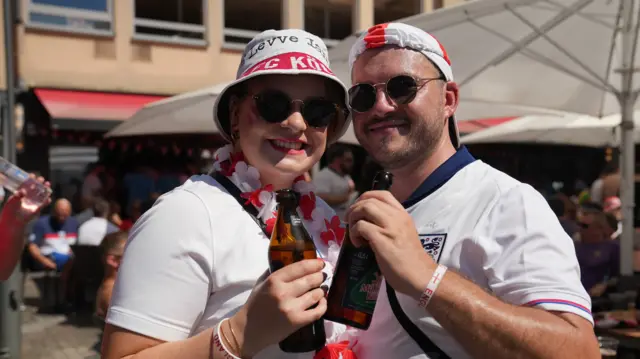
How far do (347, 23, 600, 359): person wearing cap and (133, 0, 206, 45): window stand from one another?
1244 centimetres

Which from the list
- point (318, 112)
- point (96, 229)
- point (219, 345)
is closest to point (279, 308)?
point (219, 345)

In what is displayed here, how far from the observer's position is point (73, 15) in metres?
12.5

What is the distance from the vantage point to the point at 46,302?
27.4 ft

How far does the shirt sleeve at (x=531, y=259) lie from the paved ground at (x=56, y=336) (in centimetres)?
488

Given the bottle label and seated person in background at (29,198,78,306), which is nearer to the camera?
the bottle label

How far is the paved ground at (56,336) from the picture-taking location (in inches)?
241

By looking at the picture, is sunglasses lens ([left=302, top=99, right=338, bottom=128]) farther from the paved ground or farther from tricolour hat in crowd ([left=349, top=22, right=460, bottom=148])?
the paved ground

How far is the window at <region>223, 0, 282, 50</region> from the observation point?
14352mm

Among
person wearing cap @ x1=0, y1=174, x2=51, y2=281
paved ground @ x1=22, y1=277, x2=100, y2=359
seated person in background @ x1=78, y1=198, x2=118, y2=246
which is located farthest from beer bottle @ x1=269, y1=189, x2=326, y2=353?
seated person in background @ x1=78, y1=198, x2=118, y2=246

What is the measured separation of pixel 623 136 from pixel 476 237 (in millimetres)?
4462

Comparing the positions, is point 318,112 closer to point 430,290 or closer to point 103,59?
point 430,290

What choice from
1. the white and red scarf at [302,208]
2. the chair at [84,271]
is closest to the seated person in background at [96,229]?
the chair at [84,271]

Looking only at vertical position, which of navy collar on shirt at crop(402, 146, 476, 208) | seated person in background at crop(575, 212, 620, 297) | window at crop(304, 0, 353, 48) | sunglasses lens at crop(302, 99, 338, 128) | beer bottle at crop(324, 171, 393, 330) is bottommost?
seated person in background at crop(575, 212, 620, 297)

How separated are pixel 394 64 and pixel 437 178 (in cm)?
39
